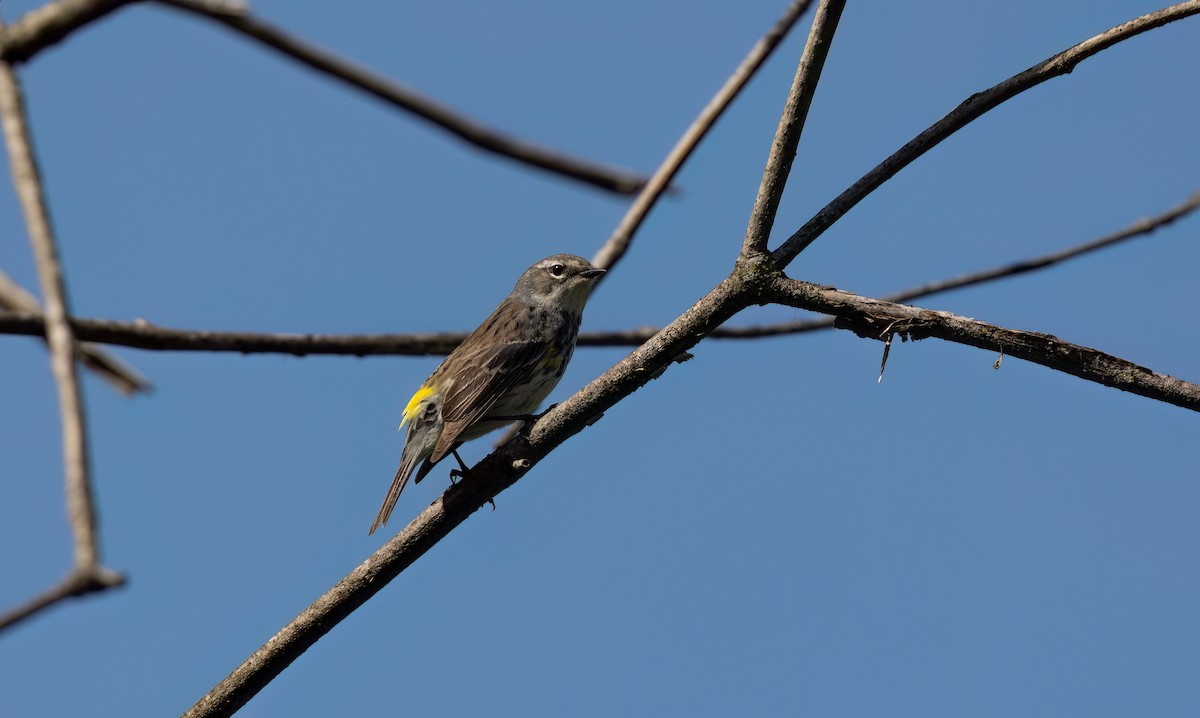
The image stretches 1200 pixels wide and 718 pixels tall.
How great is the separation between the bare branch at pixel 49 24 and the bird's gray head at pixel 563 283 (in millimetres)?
8412

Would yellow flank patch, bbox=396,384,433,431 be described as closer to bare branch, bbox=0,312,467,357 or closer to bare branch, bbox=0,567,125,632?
bare branch, bbox=0,312,467,357

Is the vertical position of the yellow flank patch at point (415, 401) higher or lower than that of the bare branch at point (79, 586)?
higher

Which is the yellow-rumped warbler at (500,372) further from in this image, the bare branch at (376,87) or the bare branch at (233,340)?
the bare branch at (376,87)

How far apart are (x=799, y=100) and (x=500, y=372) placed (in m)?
5.29

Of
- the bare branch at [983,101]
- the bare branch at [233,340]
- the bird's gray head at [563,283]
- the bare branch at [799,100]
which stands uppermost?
the bird's gray head at [563,283]

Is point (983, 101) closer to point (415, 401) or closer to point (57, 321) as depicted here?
point (57, 321)

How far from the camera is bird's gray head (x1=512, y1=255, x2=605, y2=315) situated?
1092cm

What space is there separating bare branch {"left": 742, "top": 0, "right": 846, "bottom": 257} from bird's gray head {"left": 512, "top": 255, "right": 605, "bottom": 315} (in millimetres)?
5477

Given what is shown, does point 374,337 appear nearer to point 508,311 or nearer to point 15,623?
point 508,311

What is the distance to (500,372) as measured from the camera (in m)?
9.78

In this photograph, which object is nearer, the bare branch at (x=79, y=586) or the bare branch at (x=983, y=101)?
the bare branch at (x=79, y=586)

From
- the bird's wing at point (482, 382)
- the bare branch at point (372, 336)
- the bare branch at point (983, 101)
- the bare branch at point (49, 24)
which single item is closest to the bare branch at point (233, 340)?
the bare branch at point (372, 336)

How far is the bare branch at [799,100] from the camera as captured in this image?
4.81 meters

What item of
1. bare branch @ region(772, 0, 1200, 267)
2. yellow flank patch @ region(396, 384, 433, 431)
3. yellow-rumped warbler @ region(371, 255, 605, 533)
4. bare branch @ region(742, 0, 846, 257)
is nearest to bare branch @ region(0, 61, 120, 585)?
bare branch @ region(742, 0, 846, 257)
